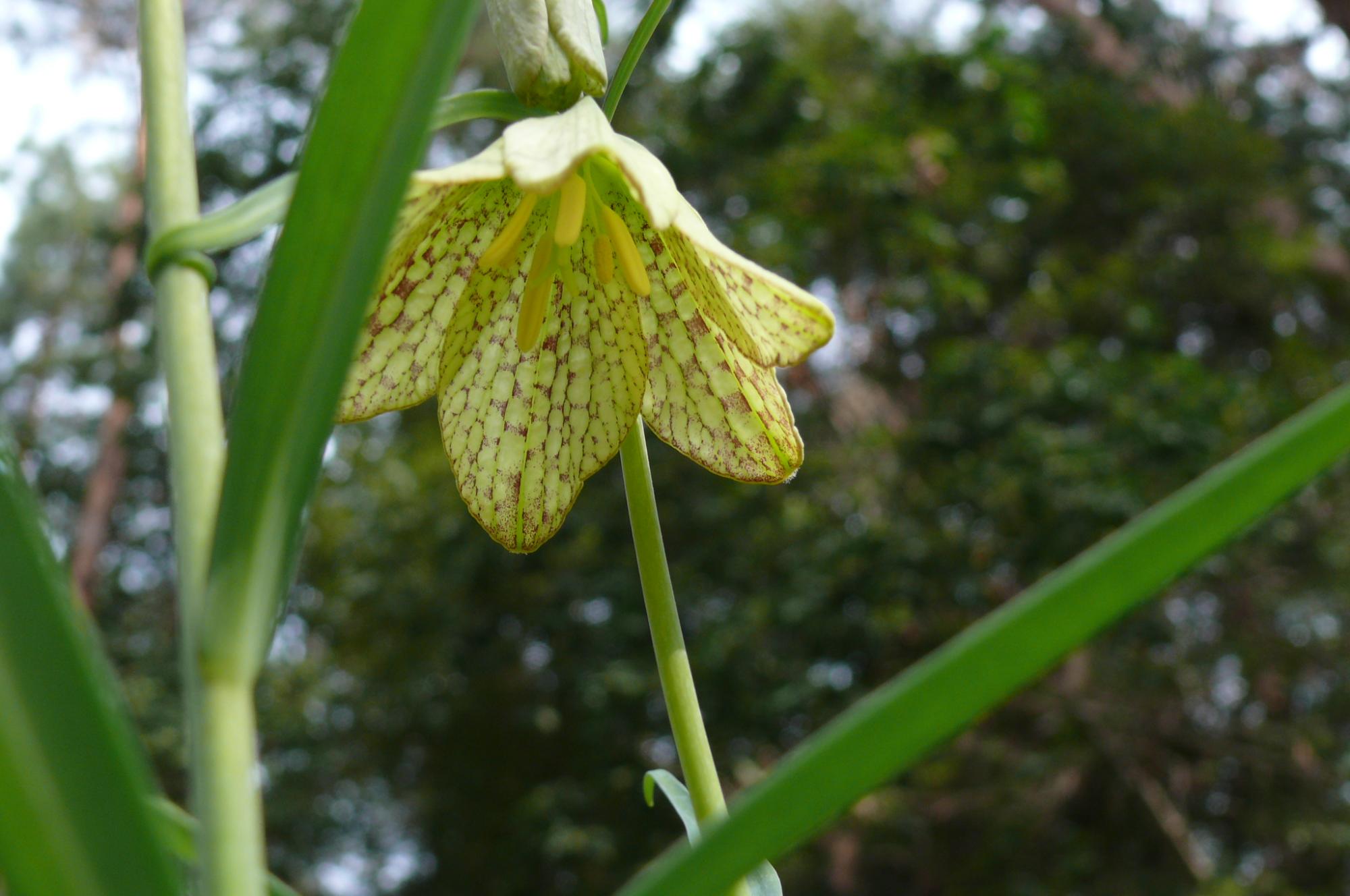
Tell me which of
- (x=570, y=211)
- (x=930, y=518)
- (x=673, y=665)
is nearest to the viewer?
(x=673, y=665)

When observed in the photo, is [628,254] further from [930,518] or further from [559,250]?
[930,518]

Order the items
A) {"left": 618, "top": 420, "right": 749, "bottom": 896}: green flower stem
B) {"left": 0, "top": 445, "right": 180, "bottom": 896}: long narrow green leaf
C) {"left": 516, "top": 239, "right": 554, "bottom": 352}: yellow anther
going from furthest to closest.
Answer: {"left": 516, "top": 239, "right": 554, "bottom": 352}: yellow anther → {"left": 618, "top": 420, "right": 749, "bottom": 896}: green flower stem → {"left": 0, "top": 445, "right": 180, "bottom": 896}: long narrow green leaf

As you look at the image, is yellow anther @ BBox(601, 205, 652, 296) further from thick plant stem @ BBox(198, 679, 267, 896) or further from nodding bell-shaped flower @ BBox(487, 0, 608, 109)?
thick plant stem @ BBox(198, 679, 267, 896)

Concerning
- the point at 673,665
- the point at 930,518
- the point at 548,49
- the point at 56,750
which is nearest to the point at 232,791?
the point at 56,750

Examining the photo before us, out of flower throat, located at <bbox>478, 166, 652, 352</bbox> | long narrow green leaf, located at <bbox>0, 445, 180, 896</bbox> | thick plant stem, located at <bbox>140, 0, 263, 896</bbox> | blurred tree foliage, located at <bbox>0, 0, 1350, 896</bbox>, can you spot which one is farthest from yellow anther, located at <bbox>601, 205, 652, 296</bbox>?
blurred tree foliage, located at <bbox>0, 0, 1350, 896</bbox>

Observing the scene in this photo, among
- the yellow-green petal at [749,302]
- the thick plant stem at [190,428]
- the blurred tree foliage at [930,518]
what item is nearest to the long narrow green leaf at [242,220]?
the thick plant stem at [190,428]

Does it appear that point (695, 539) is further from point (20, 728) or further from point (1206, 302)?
point (20, 728)
